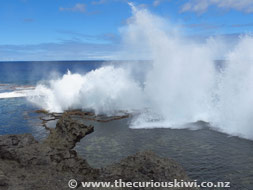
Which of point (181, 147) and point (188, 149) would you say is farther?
point (181, 147)

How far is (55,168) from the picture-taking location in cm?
1163

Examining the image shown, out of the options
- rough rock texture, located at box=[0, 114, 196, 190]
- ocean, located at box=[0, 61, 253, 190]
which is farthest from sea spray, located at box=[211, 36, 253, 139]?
rough rock texture, located at box=[0, 114, 196, 190]

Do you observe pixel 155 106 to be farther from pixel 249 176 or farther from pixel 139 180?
pixel 139 180

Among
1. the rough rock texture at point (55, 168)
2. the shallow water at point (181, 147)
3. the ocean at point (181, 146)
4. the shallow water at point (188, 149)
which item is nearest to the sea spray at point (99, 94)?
the ocean at point (181, 146)

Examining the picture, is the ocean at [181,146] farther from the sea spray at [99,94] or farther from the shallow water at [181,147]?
the sea spray at [99,94]

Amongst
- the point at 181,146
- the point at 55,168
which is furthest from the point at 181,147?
the point at 55,168

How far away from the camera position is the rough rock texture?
34.2 ft

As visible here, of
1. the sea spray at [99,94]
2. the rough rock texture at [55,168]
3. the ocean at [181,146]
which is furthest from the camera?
the sea spray at [99,94]

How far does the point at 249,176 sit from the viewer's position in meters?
16.0

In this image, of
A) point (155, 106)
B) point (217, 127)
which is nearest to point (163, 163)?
point (217, 127)

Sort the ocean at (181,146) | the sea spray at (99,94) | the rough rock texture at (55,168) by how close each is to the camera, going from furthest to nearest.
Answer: the sea spray at (99,94)
the ocean at (181,146)
the rough rock texture at (55,168)

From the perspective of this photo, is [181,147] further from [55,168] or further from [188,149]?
[55,168]

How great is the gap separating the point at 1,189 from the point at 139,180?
5411 mm

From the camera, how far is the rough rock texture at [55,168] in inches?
411
